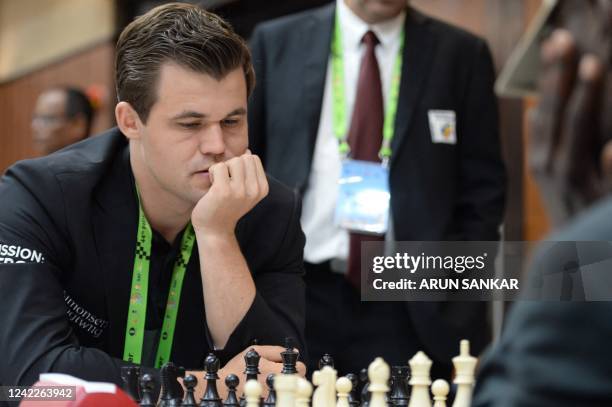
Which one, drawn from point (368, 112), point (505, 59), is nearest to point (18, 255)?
point (368, 112)

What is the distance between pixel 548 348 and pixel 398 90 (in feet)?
8.54

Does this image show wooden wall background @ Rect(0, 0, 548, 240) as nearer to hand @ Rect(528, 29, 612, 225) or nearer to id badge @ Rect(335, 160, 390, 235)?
id badge @ Rect(335, 160, 390, 235)

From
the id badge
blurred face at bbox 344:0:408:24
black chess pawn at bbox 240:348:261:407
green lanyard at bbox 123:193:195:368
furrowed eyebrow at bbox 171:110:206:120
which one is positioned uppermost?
blurred face at bbox 344:0:408:24

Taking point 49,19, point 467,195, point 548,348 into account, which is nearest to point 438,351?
point 467,195

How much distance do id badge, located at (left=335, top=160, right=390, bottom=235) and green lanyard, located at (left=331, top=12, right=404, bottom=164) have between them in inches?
3.7

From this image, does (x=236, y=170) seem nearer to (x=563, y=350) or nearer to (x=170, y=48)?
(x=170, y=48)

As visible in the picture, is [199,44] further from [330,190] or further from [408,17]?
[408,17]

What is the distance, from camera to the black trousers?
3.33 metres

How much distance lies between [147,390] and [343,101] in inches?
76.7

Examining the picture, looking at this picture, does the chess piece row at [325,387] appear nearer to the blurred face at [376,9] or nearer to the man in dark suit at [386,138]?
the man in dark suit at [386,138]

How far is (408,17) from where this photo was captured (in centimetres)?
360

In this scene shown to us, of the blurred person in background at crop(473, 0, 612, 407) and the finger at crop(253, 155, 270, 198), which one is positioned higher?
the finger at crop(253, 155, 270, 198)

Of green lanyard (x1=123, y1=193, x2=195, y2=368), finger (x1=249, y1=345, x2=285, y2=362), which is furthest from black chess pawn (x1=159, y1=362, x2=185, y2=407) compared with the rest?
green lanyard (x1=123, y1=193, x2=195, y2=368)

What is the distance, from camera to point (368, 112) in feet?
11.2
